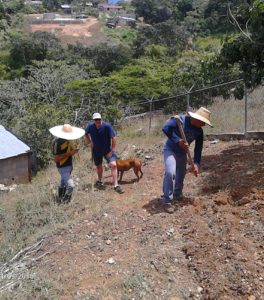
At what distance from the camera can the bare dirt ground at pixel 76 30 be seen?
60.0 metres

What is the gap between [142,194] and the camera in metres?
7.11

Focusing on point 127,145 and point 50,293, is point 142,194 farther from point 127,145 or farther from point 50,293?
point 127,145

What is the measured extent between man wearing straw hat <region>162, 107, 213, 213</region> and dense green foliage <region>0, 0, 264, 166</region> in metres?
2.24

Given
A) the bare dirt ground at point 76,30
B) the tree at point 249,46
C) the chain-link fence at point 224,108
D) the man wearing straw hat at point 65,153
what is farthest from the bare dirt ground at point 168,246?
the bare dirt ground at point 76,30

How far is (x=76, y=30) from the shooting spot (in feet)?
216

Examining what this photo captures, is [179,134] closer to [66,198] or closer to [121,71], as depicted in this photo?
[66,198]

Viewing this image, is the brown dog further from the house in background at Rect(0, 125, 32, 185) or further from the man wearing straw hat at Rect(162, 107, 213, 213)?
the house in background at Rect(0, 125, 32, 185)

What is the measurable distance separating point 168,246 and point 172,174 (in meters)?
1.04

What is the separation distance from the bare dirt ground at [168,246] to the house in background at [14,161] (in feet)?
25.0

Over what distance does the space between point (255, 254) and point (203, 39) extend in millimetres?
47182

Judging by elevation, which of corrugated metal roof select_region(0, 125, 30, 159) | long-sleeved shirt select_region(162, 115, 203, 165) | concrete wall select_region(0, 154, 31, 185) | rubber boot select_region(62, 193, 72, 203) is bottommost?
concrete wall select_region(0, 154, 31, 185)

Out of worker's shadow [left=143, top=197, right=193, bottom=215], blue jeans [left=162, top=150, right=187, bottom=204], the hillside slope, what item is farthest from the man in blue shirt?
blue jeans [left=162, top=150, right=187, bottom=204]

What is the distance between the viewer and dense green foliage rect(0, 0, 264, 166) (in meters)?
8.27

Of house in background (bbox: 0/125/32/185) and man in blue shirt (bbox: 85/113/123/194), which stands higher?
man in blue shirt (bbox: 85/113/123/194)
